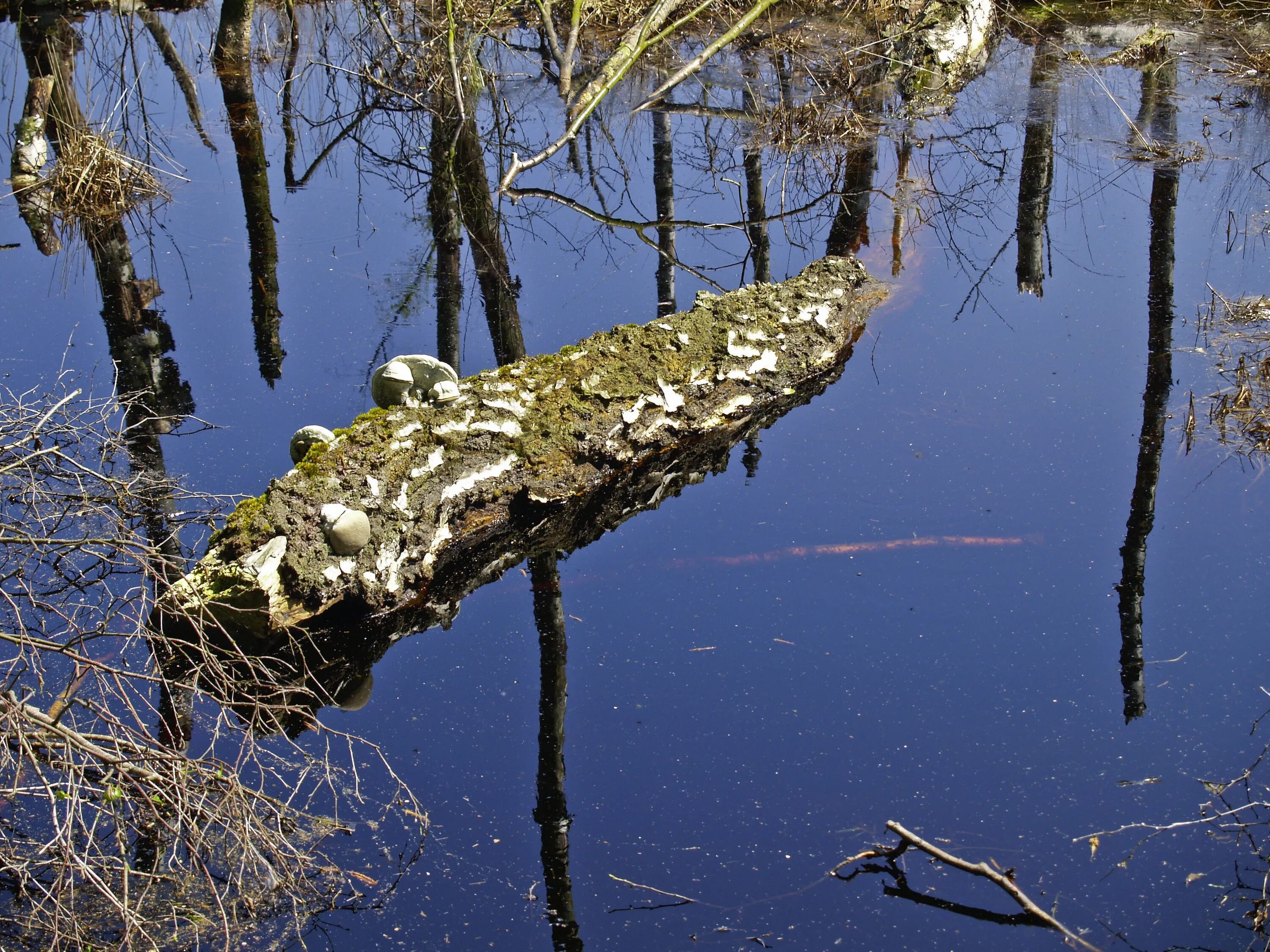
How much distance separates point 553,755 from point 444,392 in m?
1.38

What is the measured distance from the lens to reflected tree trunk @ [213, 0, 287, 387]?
451 cm

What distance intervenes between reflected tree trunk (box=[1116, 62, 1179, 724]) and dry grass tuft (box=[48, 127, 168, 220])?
476 cm

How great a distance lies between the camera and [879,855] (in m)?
2.42

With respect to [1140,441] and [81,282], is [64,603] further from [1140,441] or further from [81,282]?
[1140,441]

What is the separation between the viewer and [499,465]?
3477mm

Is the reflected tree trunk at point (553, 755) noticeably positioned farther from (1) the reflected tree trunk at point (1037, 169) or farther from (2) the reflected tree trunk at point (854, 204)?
(1) the reflected tree trunk at point (1037, 169)

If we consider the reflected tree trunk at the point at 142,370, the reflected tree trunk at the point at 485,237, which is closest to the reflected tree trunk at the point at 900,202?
the reflected tree trunk at the point at 485,237

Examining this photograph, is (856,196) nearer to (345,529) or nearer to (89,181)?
(345,529)

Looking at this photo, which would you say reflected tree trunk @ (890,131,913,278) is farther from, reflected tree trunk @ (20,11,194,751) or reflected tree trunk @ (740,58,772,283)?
reflected tree trunk @ (20,11,194,751)

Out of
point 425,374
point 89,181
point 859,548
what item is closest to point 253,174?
point 89,181

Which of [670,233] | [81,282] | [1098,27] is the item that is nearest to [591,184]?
[670,233]

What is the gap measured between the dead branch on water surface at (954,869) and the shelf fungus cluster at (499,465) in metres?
1.38

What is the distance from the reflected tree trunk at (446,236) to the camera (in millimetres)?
A: 4527

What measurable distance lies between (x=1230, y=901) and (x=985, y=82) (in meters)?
6.68
